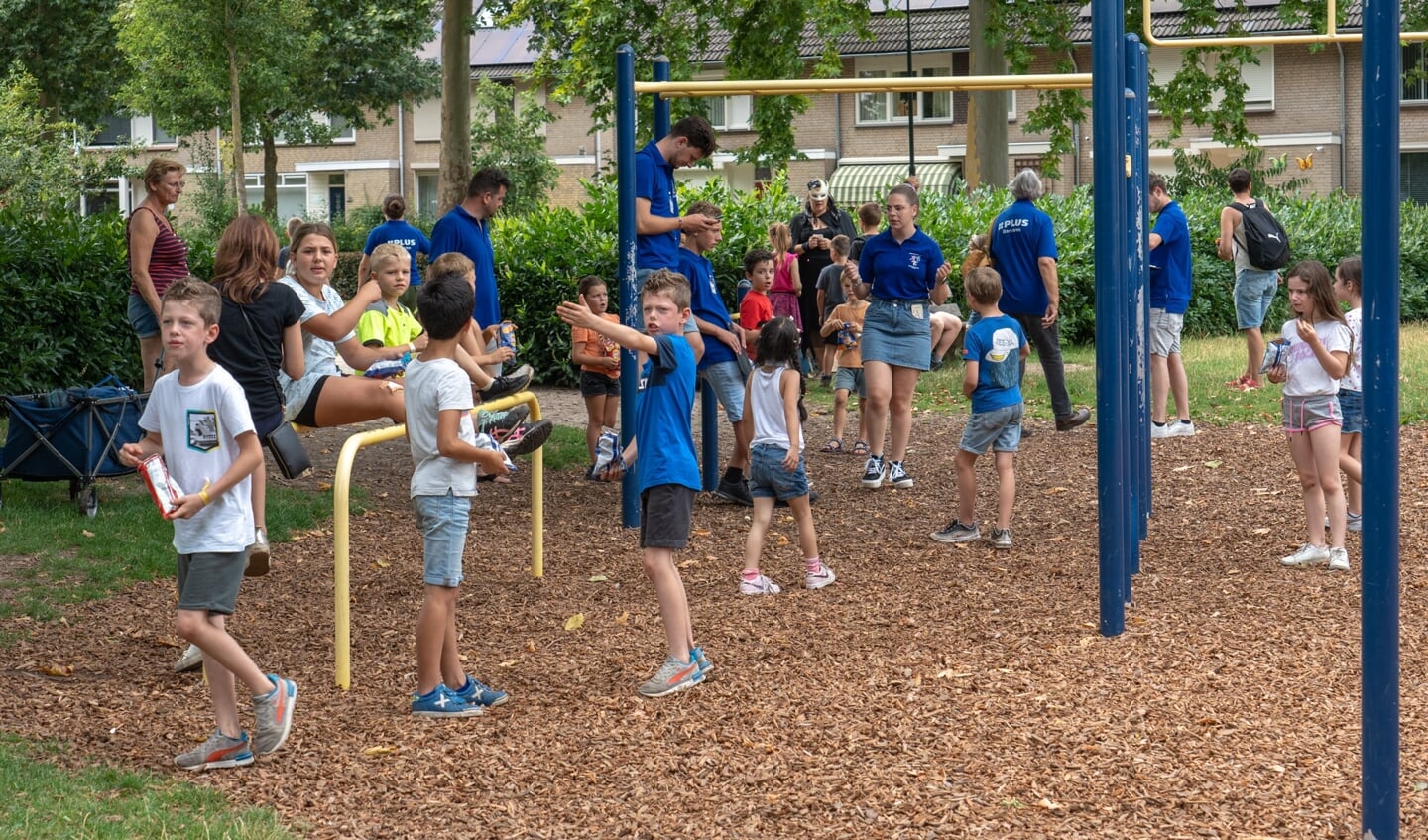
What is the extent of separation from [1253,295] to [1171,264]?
7.46ft

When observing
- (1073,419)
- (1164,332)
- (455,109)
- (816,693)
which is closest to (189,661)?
(816,693)

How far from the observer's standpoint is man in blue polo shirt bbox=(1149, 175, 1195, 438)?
11.1 m

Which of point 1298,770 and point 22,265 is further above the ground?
point 22,265

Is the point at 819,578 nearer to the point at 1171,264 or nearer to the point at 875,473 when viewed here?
the point at 875,473

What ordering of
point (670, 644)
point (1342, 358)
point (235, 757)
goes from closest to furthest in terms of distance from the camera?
point (235, 757) → point (670, 644) → point (1342, 358)

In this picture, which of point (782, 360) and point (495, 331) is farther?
point (495, 331)

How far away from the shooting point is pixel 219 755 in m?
4.54

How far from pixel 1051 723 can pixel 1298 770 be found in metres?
0.72

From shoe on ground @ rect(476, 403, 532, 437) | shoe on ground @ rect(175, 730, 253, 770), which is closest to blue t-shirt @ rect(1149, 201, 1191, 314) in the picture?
shoe on ground @ rect(476, 403, 532, 437)

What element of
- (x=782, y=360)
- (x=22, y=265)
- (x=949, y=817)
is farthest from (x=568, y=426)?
(x=949, y=817)

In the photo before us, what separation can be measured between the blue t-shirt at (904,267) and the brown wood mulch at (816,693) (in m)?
1.51

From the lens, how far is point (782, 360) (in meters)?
6.76

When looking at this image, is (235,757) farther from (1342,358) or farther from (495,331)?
(1342,358)

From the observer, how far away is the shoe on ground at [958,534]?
7676 millimetres
